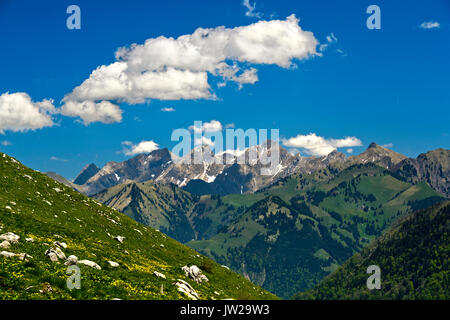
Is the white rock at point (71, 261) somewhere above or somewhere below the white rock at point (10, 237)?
below

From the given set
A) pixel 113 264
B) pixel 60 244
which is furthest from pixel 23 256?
pixel 113 264

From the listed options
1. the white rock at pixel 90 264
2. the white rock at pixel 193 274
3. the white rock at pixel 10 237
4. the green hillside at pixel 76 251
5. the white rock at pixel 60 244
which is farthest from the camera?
the white rock at pixel 193 274

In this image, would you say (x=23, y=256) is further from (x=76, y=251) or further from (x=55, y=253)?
(x=76, y=251)

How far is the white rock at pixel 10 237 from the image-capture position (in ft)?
103

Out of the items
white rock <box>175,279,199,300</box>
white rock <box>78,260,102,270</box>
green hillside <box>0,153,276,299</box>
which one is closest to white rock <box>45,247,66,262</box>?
green hillside <box>0,153,276,299</box>

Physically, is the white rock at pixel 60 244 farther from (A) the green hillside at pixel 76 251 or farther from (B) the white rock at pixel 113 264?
(B) the white rock at pixel 113 264

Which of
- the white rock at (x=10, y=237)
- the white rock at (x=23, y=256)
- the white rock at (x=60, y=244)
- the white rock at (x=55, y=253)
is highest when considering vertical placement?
the white rock at (x=10, y=237)

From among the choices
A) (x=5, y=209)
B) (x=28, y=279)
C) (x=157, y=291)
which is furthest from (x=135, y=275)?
(x=5, y=209)

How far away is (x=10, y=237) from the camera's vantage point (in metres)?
31.8

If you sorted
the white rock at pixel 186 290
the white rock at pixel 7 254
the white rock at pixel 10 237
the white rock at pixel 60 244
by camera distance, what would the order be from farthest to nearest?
the white rock at pixel 60 244, the white rock at pixel 186 290, the white rock at pixel 10 237, the white rock at pixel 7 254

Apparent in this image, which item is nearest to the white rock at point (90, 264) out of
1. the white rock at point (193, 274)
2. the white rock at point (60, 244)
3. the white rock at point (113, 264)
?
the white rock at point (113, 264)

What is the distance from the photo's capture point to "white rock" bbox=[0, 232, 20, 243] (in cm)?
3133

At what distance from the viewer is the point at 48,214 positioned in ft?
164
